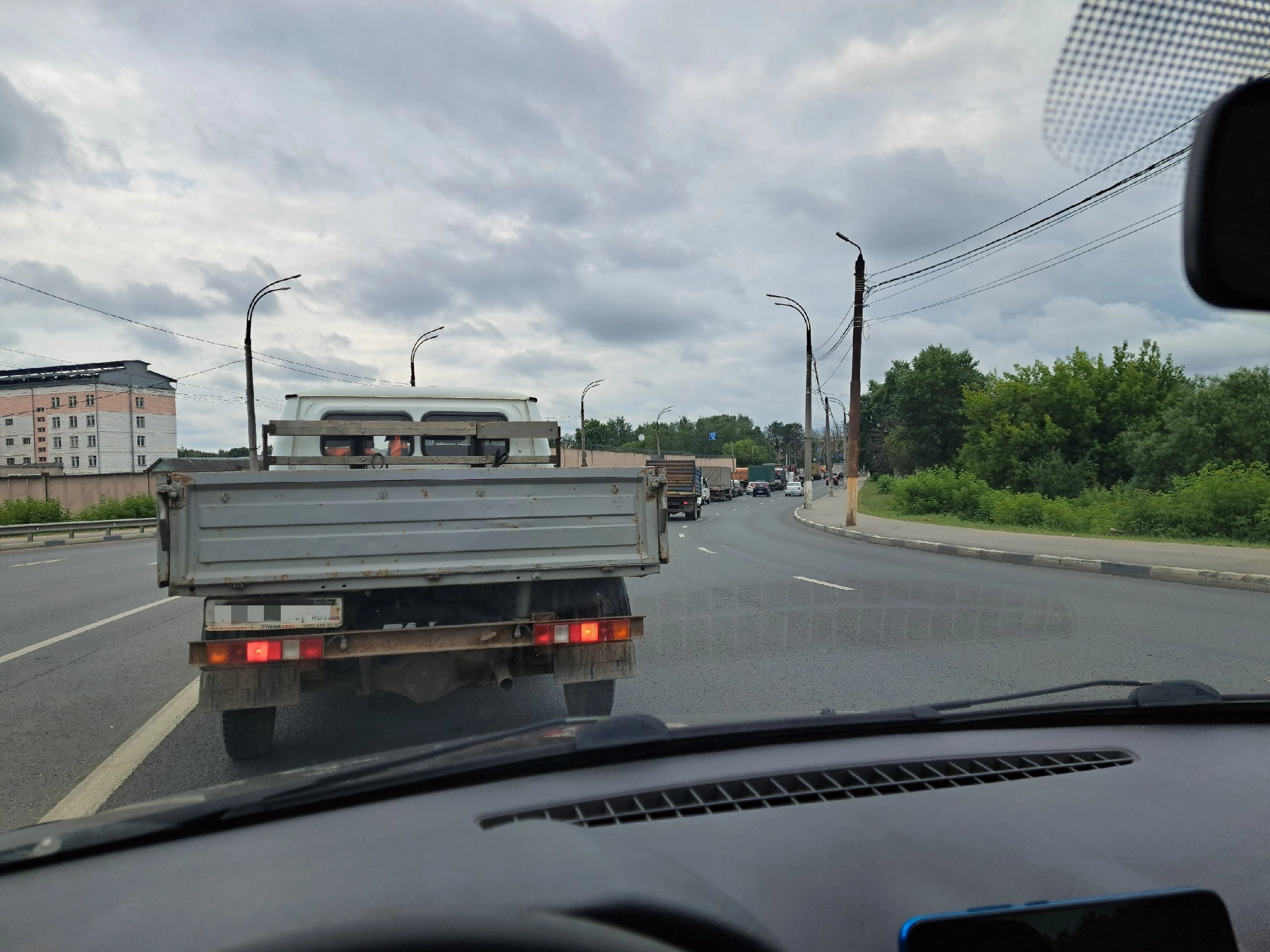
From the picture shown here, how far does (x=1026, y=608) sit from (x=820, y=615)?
2399 mm

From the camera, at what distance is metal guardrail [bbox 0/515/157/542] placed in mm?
27641

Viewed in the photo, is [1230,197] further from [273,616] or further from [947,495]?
[947,495]

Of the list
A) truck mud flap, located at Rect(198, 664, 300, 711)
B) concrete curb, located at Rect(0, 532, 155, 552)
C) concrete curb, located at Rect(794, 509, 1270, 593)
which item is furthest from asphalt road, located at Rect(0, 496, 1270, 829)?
concrete curb, located at Rect(0, 532, 155, 552)

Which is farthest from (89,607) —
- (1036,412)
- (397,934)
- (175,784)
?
(1036,412)

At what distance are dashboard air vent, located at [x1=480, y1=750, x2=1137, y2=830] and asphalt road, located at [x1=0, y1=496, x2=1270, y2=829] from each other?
295cm

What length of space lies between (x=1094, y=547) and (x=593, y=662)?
1607cm

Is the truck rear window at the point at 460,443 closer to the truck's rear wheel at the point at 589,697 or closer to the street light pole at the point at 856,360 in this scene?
the truck's rear wheel at the point at 589,697

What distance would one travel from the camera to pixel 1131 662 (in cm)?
696

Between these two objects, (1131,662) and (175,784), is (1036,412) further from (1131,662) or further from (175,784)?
(175,784)

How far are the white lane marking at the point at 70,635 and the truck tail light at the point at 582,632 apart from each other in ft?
19.0

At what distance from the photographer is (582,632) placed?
15.6ft

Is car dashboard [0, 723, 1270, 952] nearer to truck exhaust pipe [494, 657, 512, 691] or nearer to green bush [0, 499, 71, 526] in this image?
truck exhaust pipe [494, 657, 512, 691]

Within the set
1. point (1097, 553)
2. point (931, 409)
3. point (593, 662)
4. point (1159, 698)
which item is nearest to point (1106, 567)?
point (1097, 553)

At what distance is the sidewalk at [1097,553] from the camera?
13.1 m
